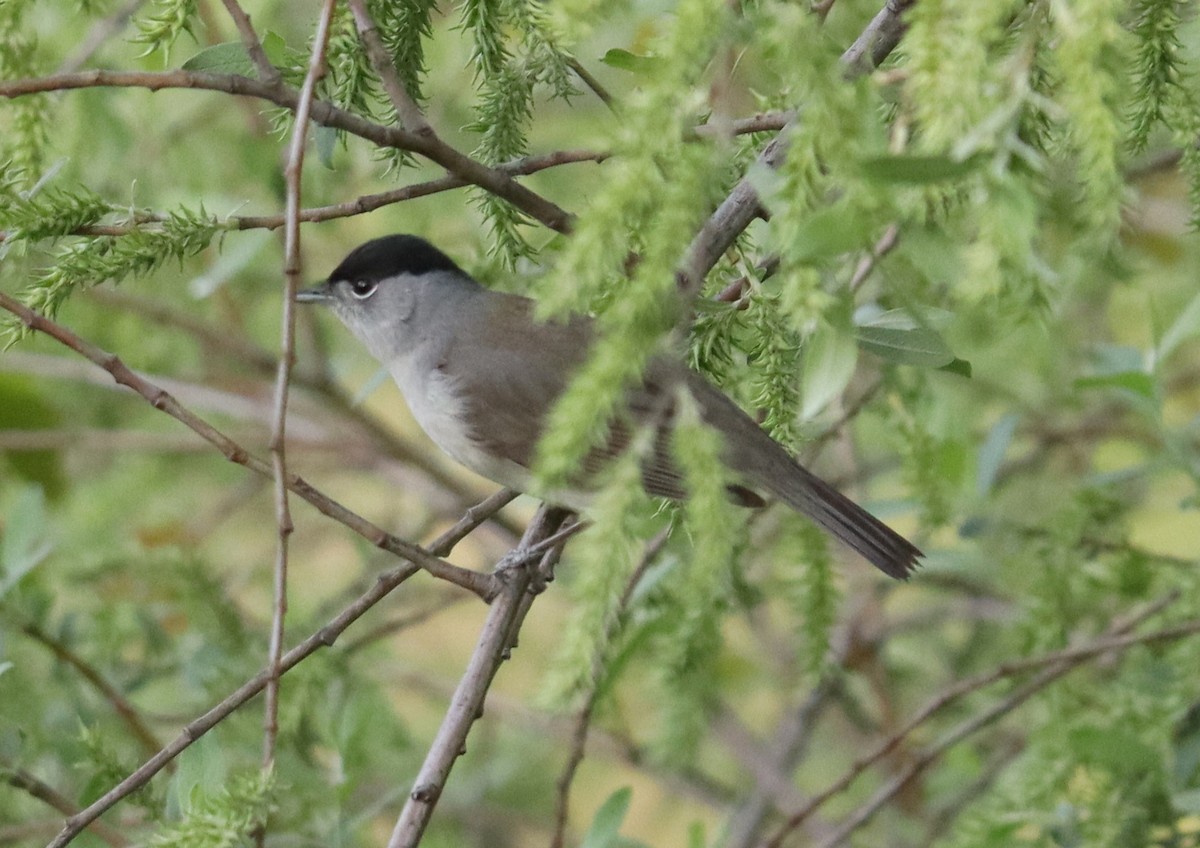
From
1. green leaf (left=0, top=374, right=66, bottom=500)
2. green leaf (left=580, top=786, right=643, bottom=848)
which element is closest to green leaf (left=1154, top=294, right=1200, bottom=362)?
green leaf (left=580, top=786, right=643, bottom=848)

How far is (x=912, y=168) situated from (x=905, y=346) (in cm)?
64

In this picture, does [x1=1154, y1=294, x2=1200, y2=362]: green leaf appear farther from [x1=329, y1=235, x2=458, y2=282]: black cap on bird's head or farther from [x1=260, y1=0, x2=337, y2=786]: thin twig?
[x1=260, y1=0, x2=337, y2=786]: thin twig

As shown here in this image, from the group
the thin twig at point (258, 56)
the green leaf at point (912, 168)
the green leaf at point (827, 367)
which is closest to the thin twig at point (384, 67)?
the thin twig at point (258, 56)

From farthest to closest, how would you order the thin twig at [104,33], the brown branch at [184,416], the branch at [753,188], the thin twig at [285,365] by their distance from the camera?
the thin twig at [104,33], the branch at [753,188], the brown branch at [184,416], the thin twig at [285,365]

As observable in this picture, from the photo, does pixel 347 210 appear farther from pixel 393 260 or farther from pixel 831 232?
pixel 393 260

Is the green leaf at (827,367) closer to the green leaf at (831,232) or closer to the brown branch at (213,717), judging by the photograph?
the green leaf at (831,232)

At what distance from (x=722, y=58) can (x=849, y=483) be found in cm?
Result: 257

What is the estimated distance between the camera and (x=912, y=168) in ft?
3.80

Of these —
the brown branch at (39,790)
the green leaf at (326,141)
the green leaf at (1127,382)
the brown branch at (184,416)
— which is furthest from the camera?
the green leaf at (1127,382)

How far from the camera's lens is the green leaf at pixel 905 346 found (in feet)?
5.69

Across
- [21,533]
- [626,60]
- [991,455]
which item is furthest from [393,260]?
[991,455]

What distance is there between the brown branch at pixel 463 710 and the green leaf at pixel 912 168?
3.52 ft

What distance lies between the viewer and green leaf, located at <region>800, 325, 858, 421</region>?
1388mm

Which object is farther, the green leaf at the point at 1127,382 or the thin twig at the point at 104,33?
the thin twig at the point at 104,33
